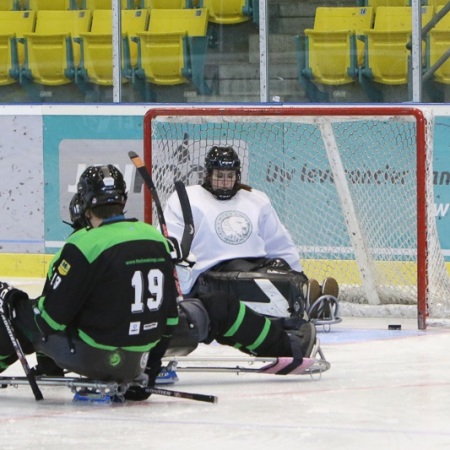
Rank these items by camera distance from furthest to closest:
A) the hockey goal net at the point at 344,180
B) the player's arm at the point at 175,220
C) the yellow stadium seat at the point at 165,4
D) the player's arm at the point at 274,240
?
the yellow stadium seat at the point at 165,4, the hockey goal net at the point at 344,180, the player's arm at the point at 274,240, the player's arm at the point at 175,220

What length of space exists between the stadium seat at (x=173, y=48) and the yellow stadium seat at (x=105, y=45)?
0.06 meters

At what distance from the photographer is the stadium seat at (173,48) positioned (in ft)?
31.9

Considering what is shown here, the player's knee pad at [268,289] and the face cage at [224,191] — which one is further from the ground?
the face cage at [224,191]

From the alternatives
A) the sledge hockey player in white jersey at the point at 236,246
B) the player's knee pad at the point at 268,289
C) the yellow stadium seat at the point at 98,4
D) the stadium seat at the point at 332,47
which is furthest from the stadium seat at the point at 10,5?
the player's knee pad at the point at 268,289

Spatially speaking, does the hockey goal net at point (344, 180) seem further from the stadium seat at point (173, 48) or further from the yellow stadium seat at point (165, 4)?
the yellow stadium seat at point (165, 4)

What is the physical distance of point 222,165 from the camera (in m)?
6.48

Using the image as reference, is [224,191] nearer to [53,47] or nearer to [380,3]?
[380,3]

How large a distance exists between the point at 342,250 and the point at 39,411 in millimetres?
3594

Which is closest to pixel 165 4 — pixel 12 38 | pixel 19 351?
pixel 12 38

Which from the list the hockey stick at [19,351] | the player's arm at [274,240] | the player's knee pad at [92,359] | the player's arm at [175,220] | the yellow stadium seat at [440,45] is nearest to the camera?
the player's knee pad at [92,359]

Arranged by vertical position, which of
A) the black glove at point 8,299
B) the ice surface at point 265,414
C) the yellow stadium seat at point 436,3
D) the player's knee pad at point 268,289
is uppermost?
the yellow stadium seat at point 436,3

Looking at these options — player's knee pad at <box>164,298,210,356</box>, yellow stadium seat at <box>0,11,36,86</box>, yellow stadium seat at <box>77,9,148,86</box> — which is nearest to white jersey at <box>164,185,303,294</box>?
player's knee pad at <box>164,298,210,356</box>

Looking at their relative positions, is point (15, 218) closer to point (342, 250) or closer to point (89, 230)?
point (342, 250)

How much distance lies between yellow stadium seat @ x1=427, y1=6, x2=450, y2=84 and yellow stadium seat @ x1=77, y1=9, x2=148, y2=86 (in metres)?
1.99
